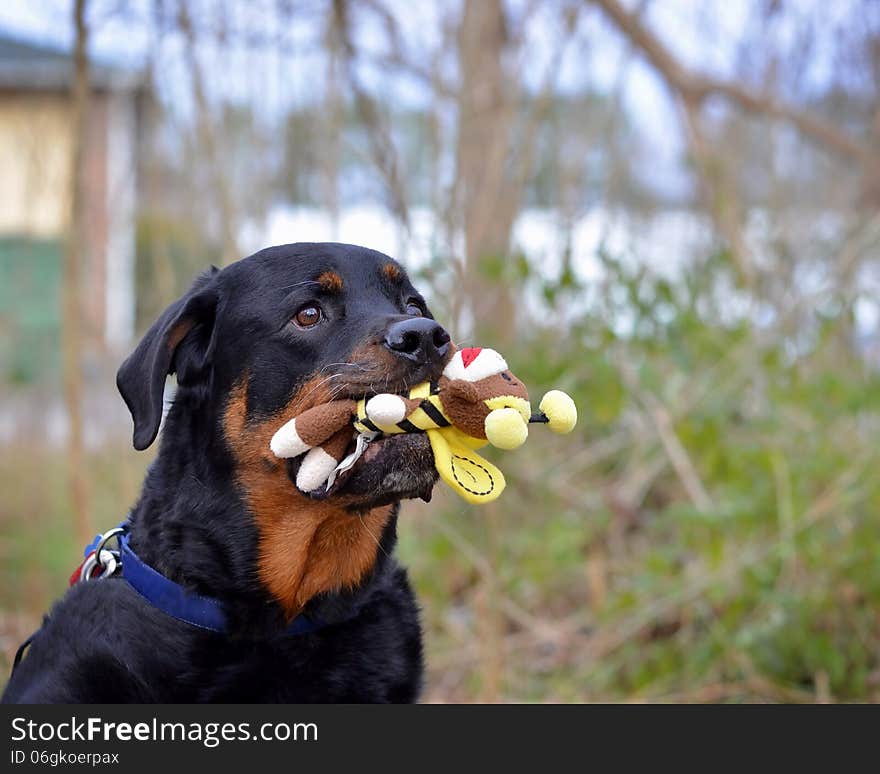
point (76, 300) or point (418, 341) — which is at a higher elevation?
point (76, 300)

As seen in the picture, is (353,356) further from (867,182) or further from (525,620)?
(867,182)

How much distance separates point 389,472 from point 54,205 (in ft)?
16.2

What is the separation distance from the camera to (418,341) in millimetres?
2660

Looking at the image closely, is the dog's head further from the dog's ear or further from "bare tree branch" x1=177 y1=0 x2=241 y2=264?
"bare tree branch" x1=177 y1=0 x2=241 y2=264

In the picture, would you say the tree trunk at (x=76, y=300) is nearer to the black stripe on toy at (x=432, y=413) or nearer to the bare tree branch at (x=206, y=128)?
the bare tree branch at (x=206, y=128)

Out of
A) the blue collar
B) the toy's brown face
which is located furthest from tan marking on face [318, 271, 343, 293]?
the blue collar

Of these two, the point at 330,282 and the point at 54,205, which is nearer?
the point at 330,282

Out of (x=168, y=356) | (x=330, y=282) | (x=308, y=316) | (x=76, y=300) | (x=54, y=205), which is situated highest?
(x=54, y=205)

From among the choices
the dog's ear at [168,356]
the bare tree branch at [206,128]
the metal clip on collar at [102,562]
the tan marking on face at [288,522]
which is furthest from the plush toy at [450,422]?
the bare tree branch at [206,128]

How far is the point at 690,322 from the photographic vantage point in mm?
5277

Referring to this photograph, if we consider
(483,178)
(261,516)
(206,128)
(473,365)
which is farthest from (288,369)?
(206,128)

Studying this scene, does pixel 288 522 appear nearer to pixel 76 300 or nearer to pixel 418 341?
pixel 418 341
